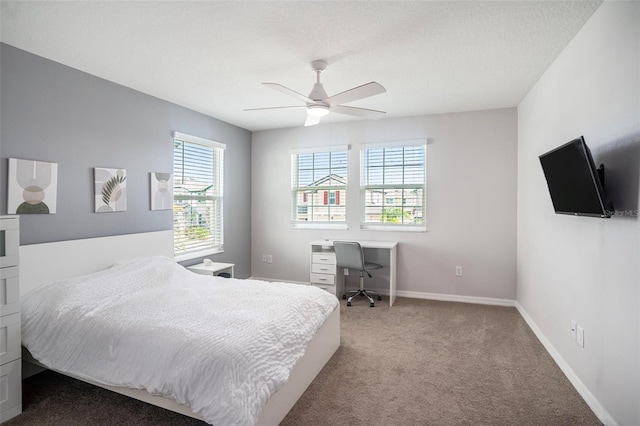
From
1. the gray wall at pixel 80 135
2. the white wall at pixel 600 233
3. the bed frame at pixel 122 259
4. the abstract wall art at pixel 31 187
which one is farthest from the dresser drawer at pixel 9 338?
the white wall at pixel 600 233

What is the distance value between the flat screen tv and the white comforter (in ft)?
6.21

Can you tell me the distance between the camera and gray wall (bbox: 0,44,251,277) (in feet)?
8.72

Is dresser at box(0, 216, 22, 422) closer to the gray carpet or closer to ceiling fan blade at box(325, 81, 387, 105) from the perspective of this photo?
the gray carpet

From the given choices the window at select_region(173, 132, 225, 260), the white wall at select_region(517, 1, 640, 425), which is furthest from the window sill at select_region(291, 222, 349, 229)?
the white wall at select_region(517, 1, 640, 425)

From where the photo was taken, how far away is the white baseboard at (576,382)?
208cm

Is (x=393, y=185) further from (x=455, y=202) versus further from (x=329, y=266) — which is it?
(x=329, y=266)

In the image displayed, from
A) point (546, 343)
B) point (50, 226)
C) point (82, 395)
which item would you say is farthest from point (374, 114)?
point (82, 395)

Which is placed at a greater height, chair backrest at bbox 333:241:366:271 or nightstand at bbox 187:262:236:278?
chair backrest at bbox 333:241:366:271

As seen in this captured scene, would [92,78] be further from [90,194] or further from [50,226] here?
[50,226]

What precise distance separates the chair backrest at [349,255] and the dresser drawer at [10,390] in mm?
3148

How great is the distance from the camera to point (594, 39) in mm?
2250

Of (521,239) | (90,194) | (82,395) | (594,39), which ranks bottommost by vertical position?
(82,395)

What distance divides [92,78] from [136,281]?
1.92m

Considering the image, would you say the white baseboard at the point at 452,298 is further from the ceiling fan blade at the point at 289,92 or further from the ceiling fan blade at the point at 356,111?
the ceiling fan blade at the point at 289,92
